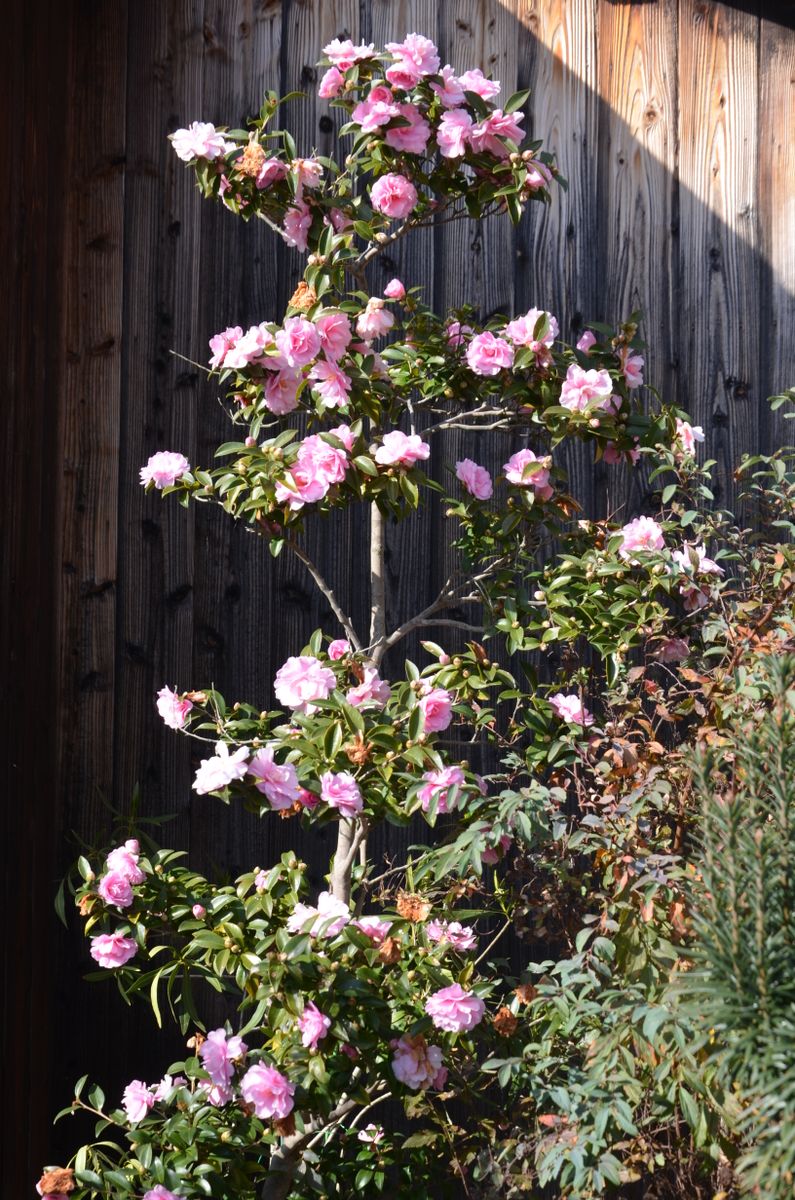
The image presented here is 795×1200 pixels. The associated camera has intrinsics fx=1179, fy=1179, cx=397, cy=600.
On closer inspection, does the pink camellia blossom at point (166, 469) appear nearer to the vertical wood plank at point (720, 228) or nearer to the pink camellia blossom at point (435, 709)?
the pink camellia blossom at point (435, 709)

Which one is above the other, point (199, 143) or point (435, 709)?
point (199, 143)

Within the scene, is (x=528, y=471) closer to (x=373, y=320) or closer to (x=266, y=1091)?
(x=373, y=320)

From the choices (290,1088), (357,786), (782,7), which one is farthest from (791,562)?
(782,7)

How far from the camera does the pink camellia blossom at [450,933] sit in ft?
5.63

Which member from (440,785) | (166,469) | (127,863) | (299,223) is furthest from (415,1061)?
(299,223)

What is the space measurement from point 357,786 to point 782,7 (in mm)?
2032

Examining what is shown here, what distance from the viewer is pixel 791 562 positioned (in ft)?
5.88

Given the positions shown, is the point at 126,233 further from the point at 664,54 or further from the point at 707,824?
the point at 707,824

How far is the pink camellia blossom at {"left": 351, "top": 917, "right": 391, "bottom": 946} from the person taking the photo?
1626 mm

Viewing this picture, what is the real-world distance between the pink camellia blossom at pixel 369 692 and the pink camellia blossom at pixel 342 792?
12 centimetres

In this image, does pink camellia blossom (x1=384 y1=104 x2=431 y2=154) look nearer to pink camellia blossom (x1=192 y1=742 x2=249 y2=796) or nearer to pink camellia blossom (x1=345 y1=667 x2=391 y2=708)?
pink camellia blossom (x1=345 y1=667 x2=391 y2=708)

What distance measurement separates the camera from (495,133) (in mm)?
1763

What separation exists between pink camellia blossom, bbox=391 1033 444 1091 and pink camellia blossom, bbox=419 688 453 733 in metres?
0.41

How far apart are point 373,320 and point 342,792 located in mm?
669
